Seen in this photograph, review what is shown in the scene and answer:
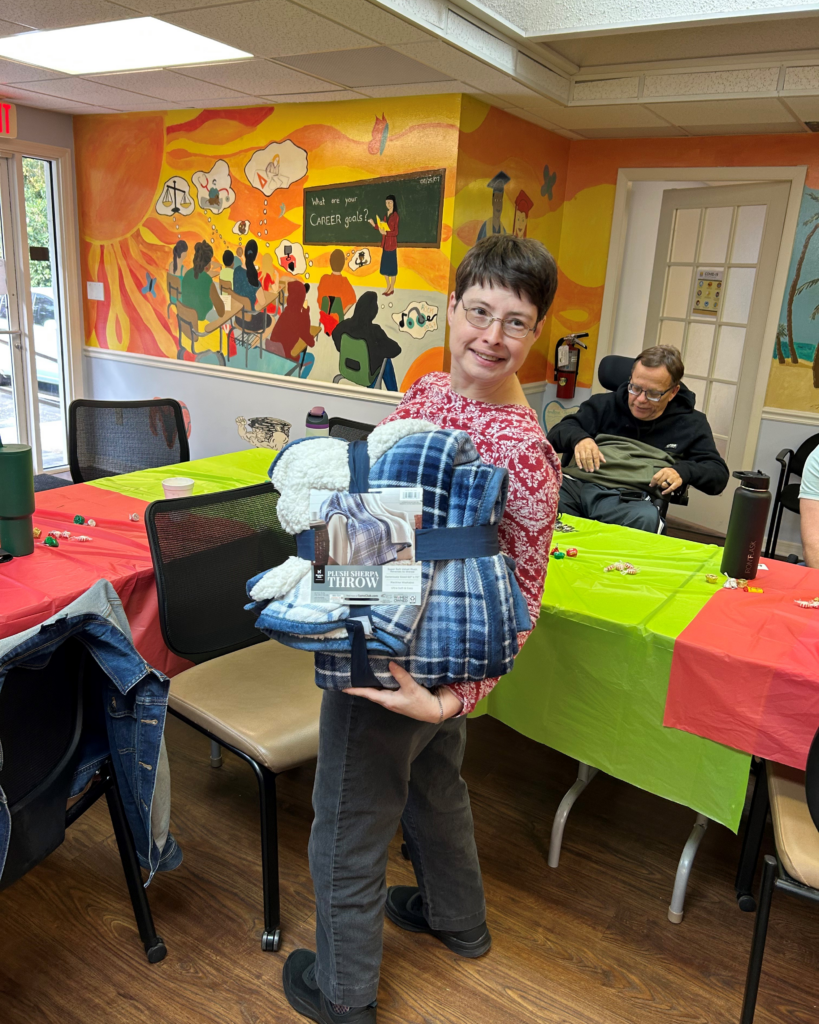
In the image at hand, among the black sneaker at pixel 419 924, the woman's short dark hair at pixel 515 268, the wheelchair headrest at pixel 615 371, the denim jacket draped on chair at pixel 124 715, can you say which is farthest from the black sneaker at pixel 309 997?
the wheelchair headrest at pixel 615 371

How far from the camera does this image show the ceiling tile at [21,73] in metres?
3.77

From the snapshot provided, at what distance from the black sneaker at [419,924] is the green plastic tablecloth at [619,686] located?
454mm

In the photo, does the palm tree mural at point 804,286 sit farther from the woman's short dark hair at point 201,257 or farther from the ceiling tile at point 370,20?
the woman's short dark hair at point 201,257

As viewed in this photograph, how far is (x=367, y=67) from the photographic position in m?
3.41

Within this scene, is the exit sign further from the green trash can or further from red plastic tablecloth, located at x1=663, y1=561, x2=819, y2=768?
red plastic tablecloth, located at x1=663, y1=561, x2=819, y2=768

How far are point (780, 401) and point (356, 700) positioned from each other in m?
4.18

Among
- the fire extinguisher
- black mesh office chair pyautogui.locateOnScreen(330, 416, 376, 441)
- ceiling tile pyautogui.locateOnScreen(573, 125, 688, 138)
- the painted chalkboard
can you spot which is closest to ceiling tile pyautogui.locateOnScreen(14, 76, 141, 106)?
the painted chalkboard

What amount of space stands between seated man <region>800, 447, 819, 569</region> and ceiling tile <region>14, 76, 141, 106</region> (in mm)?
3975

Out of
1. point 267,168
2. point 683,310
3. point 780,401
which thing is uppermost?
point 267,168

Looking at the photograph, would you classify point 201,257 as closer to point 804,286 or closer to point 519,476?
point 804,286

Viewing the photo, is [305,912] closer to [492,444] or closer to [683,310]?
[492,444]

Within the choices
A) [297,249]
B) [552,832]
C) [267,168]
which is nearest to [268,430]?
[297,249]

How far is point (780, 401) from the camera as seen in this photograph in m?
4.57

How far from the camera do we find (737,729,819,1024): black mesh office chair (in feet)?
4.21
